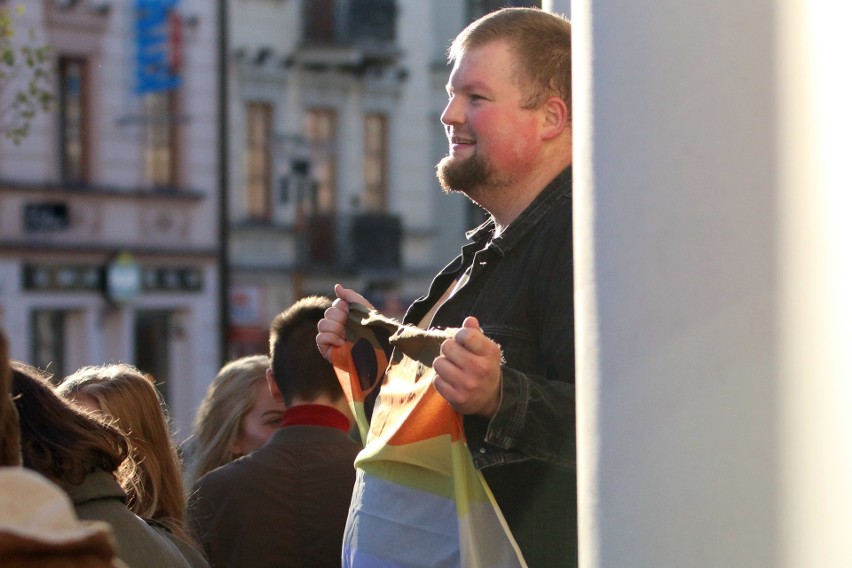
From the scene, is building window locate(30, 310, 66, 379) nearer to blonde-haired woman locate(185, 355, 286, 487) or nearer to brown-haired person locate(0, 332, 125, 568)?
blonde-haired woman locate(185, 355, 286, 487)

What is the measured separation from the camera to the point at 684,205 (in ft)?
7.06

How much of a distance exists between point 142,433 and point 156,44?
2161cm

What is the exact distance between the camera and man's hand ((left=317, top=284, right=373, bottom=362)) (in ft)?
11.0

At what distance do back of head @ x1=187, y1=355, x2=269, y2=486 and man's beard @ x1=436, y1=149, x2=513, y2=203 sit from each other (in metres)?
2.46

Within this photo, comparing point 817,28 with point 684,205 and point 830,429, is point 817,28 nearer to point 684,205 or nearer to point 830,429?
point 684,205

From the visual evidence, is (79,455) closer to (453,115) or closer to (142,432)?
(453,115)

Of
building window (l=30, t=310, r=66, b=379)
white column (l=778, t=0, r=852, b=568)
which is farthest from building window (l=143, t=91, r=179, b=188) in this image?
white column (l=778, t=0, r=852, b=568)

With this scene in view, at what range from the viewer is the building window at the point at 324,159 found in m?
28.0

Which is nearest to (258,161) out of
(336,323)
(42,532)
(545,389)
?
(336,323)

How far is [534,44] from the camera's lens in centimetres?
314

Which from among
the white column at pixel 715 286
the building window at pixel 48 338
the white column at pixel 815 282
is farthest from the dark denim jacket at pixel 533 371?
the building window at pixel 48 338

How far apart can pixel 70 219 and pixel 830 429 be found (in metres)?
23.2

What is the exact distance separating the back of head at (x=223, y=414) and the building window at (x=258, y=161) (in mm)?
21987

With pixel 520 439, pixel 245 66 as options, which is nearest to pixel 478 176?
pixel 520 439
